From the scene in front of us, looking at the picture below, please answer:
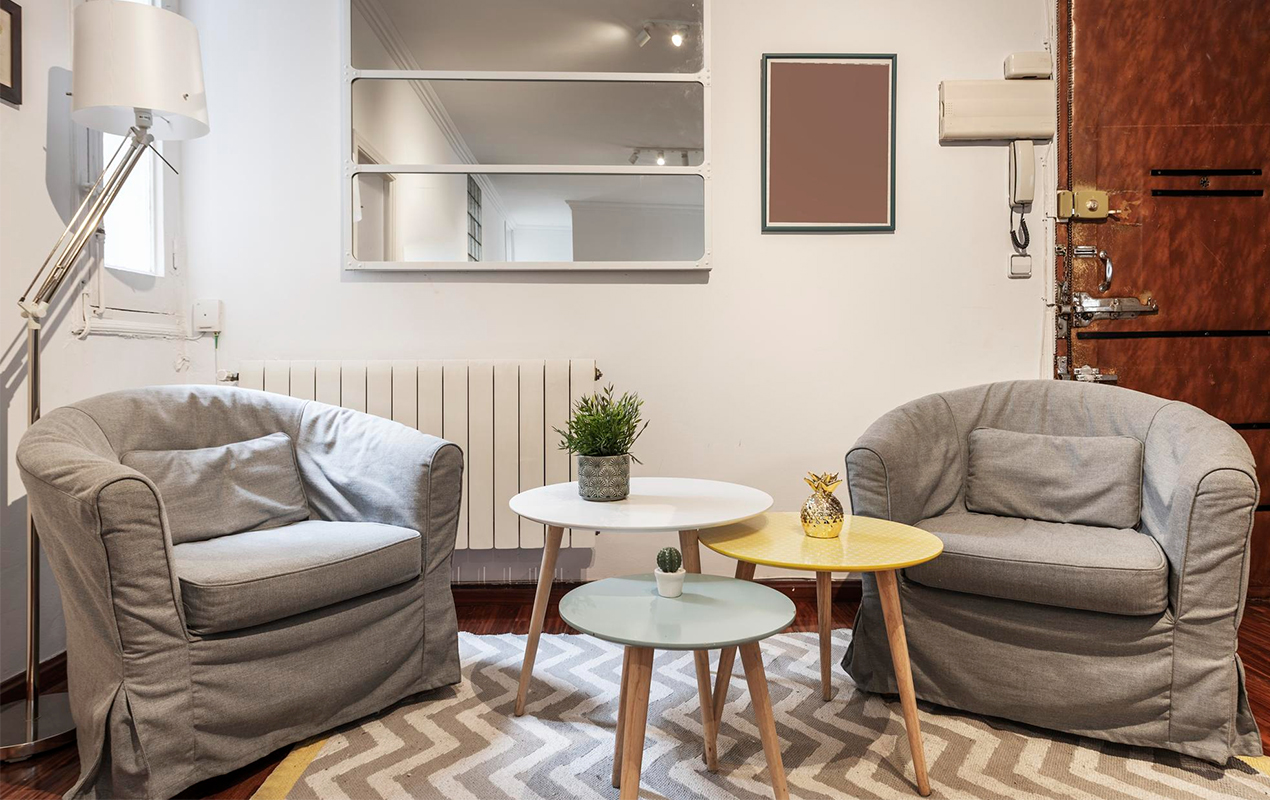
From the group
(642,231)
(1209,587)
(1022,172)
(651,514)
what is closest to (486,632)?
(651,514)

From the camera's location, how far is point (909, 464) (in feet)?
6.93

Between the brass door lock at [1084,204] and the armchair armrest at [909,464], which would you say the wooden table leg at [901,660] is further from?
the brass door lock at [1084,204]

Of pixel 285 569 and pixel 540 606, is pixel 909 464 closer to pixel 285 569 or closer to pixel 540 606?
pixel 540 606

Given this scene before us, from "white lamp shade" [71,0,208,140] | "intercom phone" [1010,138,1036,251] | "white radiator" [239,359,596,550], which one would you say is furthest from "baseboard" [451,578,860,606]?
"white lamp shade" [71,0,208,140]

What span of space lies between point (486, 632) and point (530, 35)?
6.91 feet

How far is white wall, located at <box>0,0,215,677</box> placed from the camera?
1.94 meters

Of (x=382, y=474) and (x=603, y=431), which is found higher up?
(x=603, y=431)

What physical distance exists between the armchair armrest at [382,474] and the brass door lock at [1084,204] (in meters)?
2.35

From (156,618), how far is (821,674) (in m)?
1.58

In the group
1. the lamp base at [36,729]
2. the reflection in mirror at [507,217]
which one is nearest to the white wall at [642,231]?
the reflection in mirror at [507,217]

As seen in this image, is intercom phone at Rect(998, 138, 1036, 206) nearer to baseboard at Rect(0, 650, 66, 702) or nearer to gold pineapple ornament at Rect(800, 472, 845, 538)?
gold pineapple ornament at Rect(800, 472, 845, 538)

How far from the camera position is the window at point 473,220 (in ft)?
9.00

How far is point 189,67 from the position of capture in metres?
2.07

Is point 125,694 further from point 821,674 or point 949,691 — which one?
point 949,691
